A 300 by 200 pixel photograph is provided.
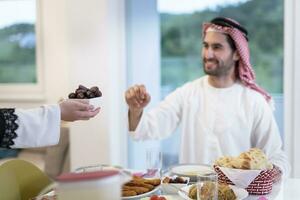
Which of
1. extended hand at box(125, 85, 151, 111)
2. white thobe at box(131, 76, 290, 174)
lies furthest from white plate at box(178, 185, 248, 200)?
white thobe at box(131, 76, 290, 174)

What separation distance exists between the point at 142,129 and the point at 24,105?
1883mm

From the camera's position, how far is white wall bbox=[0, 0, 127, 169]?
299 cm

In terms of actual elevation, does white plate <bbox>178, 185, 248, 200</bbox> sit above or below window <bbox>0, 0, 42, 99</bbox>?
below

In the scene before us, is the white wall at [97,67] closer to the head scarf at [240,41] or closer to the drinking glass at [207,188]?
the head scarf at [240,41]

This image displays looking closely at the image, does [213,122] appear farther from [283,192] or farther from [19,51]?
[19,51]

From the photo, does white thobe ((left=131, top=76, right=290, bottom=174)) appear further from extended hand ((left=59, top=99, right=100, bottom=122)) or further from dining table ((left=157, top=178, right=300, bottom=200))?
extended hand ((left=59, top=99, right=100, bottom=122))

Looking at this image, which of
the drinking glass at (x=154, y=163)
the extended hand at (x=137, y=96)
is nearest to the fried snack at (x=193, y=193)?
the drinking glass at (x=154, y=163)

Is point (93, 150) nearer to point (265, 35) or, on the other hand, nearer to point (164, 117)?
point (164, 117)

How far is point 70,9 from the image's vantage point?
3.00m

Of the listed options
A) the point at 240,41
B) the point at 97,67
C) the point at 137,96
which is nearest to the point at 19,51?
the point at 97,67

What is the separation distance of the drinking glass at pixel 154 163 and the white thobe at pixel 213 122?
1.62 ft

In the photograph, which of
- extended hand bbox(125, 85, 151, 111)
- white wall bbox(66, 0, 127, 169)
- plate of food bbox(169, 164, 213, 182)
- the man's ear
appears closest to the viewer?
plate of food bbox(169, 164, 213, 182)

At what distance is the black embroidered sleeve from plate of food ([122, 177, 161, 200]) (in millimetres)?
401

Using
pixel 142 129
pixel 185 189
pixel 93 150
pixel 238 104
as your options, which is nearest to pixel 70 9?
pixel 93 150
